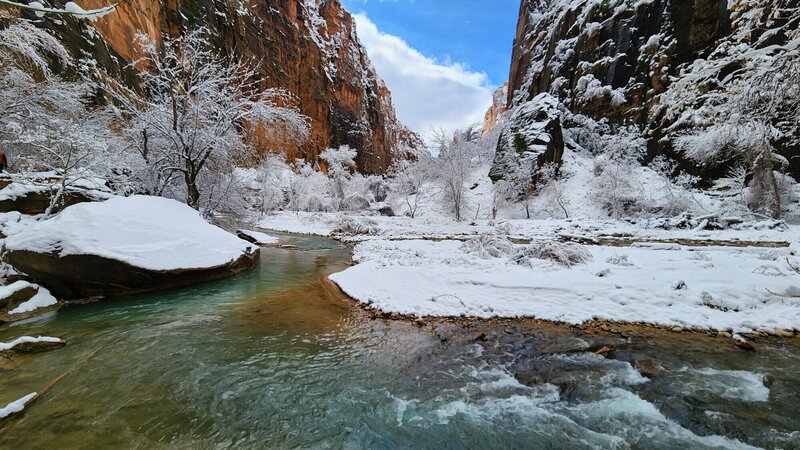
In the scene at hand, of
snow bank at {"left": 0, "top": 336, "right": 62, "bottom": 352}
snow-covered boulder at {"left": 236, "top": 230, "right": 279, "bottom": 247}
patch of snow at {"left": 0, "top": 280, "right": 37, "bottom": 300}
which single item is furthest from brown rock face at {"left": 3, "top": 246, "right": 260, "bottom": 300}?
snow-covered boulder at {"left": 236, "top": 230, "right": 279, "bottom": 247}

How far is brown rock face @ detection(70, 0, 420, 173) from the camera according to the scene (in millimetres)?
30633

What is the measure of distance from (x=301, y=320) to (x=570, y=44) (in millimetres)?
51357

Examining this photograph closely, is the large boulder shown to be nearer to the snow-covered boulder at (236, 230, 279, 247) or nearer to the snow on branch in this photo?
the snow-covered boulder at (236, 230, 279, 247)

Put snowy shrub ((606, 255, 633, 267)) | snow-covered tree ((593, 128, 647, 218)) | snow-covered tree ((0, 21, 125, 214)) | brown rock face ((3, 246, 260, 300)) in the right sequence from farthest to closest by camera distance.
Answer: snow-covered tree ((593, 128, 647, 218))
snow-covered tree ((0, 21, 125, 214))
snowy shrub ((606, 255, 633, 267))
brown rock face ((3, 246, 260, 300))

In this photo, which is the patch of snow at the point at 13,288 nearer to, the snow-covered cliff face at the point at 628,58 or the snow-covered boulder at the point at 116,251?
the snow-covered boulder at the point at 116,251

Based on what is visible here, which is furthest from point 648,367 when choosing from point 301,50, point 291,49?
point 301,50

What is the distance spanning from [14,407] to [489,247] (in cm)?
1163

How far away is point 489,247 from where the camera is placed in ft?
40.3

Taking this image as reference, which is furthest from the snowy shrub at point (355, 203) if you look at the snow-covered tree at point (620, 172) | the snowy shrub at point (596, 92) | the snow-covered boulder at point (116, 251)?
the snow-covered boulder at point (116, 251)

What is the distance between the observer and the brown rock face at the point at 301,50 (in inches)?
1206

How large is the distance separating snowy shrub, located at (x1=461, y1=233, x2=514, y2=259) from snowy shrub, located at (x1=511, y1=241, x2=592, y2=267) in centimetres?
95

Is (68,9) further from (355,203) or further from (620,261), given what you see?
(355,203)

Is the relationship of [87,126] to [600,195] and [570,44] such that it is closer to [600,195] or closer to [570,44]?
[600,195]

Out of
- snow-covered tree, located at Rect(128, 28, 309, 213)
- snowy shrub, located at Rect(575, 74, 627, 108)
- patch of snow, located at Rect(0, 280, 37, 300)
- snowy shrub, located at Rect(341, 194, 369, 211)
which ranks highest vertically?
snowy shrub, located at Rect(575, 74, 627, 108)
